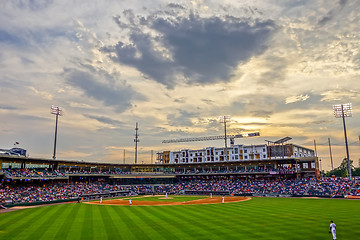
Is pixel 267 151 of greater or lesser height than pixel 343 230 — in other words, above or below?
above

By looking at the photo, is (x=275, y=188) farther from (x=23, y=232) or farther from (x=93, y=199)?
(x=23, y=232)

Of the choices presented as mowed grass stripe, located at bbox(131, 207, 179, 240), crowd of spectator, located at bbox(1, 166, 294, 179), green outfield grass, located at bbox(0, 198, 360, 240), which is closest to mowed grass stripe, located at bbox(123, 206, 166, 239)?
green outfield grass, located at bbox(0, 198, 360, 240)

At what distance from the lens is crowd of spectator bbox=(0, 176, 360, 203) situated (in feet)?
185

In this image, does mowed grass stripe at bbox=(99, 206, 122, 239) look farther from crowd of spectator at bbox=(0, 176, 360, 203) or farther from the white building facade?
the white building facade

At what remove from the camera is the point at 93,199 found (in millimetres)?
61938

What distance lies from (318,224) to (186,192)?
5470 cm

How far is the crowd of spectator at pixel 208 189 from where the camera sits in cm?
5634

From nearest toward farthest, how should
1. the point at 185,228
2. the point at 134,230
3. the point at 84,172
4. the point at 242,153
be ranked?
1. the point at 134,230
2. the point at 185,228
3. the point at 84,172
4. the point at 242,153

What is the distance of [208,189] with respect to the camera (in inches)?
3044

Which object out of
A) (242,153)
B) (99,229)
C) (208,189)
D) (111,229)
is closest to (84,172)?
(208,189)

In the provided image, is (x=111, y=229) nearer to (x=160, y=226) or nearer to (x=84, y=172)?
(x=160, y=226)

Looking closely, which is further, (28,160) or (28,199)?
(28,160)

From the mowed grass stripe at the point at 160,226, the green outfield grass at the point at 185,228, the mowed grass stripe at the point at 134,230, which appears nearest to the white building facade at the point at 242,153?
the green outfield grass at the point at 185,228

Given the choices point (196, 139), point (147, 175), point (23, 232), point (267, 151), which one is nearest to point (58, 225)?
point (23, 232)
